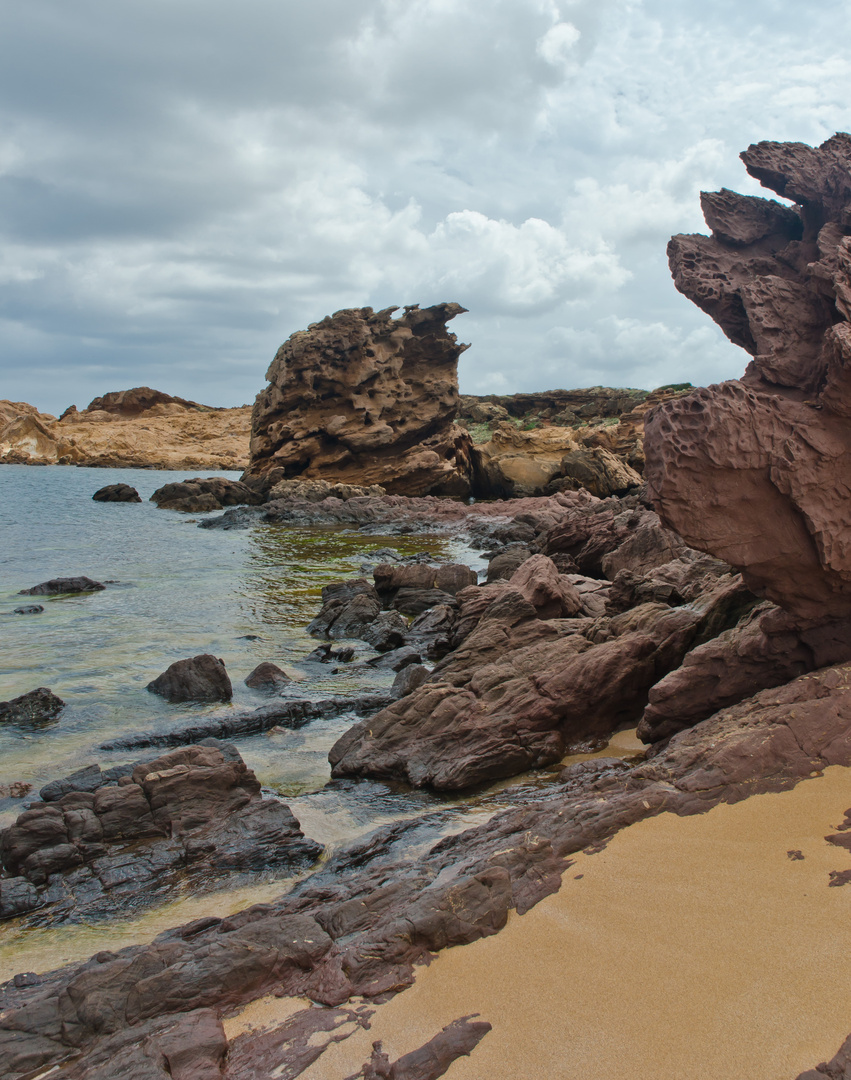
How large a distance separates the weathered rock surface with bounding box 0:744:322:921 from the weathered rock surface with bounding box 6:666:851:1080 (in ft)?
2.44

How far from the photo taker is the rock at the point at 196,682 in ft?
31.4

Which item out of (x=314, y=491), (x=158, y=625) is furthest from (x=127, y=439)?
(x=158, y=625)

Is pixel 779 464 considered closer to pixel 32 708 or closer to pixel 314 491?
pixel 32 708

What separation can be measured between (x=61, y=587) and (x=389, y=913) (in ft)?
52.3

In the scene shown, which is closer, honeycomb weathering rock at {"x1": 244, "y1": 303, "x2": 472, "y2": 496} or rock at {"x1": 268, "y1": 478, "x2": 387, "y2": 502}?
rock at {"x1": 268, "y1": 478, "x2": 387, "y2": 502}

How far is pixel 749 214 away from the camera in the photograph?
7.02 m

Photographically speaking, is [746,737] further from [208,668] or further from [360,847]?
[208,668]

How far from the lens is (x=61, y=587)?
56.0ft

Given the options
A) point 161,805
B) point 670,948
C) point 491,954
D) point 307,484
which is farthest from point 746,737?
point 307,484

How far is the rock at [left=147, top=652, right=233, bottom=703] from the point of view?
31.4 ft

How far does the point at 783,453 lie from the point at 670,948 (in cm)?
345

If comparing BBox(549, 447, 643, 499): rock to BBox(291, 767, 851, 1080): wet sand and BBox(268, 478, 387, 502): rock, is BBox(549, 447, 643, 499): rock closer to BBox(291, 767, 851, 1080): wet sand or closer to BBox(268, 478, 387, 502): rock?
BBox(268, 478, 387, 502): rock

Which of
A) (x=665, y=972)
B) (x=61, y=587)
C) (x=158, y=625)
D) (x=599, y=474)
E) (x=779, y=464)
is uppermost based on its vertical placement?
(x=599, y=474)

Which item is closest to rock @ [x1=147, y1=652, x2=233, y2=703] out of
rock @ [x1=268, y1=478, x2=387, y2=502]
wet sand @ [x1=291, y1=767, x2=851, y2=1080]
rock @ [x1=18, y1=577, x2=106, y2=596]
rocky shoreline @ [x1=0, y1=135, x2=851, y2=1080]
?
rocky shoreline @ [x1=0, y1=135, x2=851, y2=1080]
